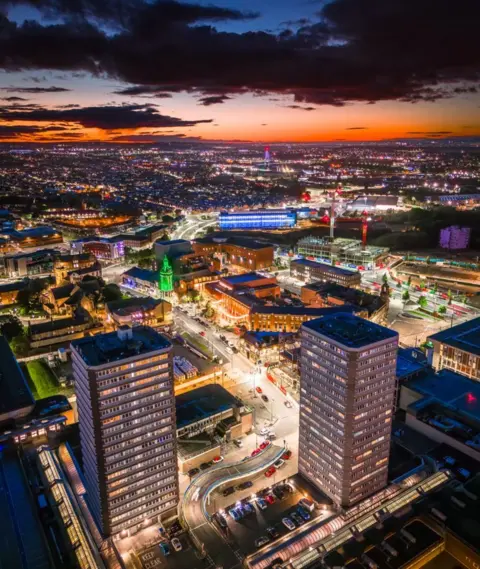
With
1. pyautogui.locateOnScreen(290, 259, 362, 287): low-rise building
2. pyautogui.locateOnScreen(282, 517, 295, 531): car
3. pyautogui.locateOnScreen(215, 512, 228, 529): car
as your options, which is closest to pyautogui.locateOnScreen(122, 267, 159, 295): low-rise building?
pyautogui.locateOnScreen(290, 259, 362, 287): low-rise building

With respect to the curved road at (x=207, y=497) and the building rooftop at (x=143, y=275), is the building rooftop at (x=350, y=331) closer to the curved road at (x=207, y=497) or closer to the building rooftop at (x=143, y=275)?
the curved road at (x=207, y=497)

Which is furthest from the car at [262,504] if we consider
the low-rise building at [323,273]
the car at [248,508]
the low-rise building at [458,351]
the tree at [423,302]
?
the low-rise building at [323,273]

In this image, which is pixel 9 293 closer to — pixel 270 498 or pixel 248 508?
pixel 248 508

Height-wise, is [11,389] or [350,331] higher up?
[350,331]

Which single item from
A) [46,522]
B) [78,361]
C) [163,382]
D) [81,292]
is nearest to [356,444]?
[163,382]

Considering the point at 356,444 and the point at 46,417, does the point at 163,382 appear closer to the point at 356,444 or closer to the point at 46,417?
the point at 356,444

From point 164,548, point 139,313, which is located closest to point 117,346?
point 164,548
